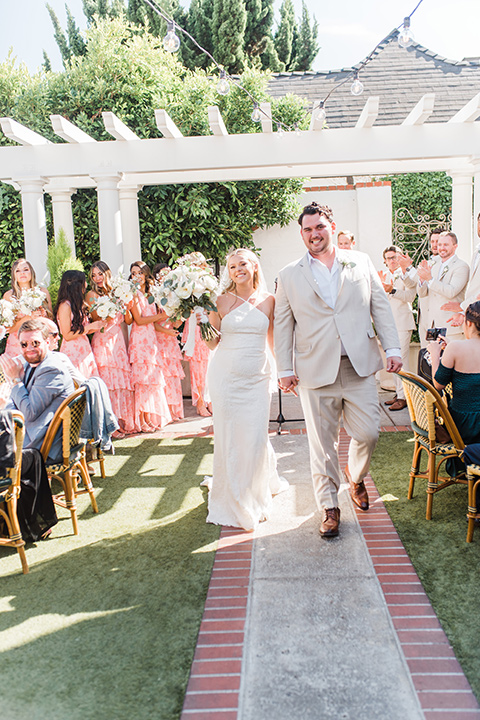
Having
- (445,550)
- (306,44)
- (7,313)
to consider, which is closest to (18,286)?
(7,313)

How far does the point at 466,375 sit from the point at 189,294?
189cm

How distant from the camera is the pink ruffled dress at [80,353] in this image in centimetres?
646

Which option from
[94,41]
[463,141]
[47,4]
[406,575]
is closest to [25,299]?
[406,575]

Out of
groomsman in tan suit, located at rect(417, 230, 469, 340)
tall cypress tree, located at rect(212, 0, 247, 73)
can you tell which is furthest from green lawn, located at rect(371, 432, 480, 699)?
tall cypress tree, located at rect(212, 0, 247, 73)

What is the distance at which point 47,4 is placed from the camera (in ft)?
81.0

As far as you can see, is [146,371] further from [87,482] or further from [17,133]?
[17,133]

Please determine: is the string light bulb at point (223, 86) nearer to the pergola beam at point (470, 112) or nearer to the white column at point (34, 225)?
the pergola beam at point (470, 112)

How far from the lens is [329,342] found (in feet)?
13.1

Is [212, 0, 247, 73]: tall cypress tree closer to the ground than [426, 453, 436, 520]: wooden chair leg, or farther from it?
farther from it

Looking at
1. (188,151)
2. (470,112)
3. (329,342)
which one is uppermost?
(470,112)

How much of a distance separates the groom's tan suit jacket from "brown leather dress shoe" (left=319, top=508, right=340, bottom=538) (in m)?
0.82

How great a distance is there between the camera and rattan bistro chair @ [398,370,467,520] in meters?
4.08

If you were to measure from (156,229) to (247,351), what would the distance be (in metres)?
6.81

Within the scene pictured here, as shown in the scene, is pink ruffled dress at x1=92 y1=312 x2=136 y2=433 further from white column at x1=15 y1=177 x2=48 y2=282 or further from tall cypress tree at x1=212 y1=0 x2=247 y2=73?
tall cypress tree at x1=212 y1=0 x2=247 y2=73
